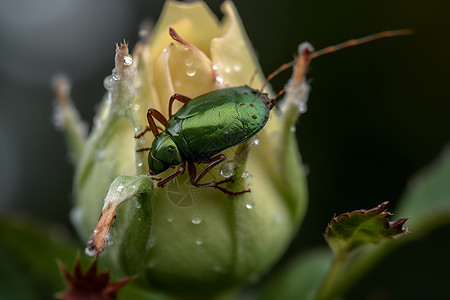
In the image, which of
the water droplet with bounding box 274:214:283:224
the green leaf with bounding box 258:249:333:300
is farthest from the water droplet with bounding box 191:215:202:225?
the green leaf with bounding box 258:249:333:300

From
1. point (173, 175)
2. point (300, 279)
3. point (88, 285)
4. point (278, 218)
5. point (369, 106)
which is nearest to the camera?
point (88, 285)

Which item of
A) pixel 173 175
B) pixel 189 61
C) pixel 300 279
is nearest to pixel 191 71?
pixel 189 61

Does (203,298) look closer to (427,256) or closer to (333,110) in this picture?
(427,256)

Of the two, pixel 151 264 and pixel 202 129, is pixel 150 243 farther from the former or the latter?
pixel 202 129

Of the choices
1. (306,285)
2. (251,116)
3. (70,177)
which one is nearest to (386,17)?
(306,285)

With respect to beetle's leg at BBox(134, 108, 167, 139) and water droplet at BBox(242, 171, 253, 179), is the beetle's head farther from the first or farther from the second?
water droplet at BBox(242, 171, 253, 179)

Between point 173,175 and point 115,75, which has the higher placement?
point 115,75

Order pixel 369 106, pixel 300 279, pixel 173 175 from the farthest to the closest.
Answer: pixel 369 106, pixel 300 279, pixel 173 175
